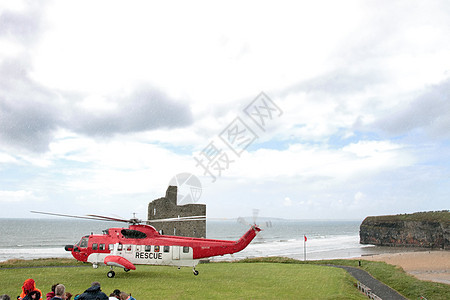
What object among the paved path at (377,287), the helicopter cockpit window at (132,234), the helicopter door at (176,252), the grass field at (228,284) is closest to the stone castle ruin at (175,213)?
the grass field at (228,284)

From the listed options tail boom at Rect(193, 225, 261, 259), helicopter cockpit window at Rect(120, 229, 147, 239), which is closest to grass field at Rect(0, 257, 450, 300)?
tail boom at Rect(193, 225, 261, 259)

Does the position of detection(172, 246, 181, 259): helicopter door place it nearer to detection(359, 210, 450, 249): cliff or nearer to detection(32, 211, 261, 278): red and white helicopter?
detection(32, 211, 261, 278): red and white helicopter

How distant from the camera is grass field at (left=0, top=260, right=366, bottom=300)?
14.6 m

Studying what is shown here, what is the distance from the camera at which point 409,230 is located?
78.9 m

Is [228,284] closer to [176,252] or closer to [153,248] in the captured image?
[176,252]

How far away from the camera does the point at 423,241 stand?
75438 mm

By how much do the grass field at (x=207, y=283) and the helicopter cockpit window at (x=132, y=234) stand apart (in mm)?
2221

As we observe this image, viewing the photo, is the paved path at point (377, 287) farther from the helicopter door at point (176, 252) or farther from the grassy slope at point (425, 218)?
the grassy slope at point (425, 218)

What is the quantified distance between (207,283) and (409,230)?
78.4 m

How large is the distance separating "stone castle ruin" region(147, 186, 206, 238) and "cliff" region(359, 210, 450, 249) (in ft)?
216

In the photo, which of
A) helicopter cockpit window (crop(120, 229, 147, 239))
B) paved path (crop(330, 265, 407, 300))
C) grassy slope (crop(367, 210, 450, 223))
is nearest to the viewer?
paved path (crop(330, 265, 407, 300))

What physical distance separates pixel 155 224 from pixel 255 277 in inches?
544

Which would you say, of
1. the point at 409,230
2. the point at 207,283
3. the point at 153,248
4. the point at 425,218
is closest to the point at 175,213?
the point at 153,248

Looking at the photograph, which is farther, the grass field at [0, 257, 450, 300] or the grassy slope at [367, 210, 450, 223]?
the grassy slope at [367, 210, 450, 223]
